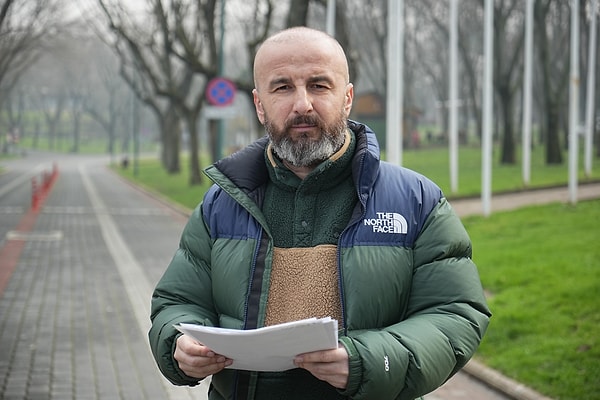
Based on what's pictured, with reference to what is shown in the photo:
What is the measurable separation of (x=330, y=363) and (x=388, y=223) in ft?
1.50

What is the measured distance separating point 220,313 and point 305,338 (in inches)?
20.7

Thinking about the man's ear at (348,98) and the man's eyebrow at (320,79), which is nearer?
the man's eyebrow at (320,79)

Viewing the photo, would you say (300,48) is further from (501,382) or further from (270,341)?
(501,382)

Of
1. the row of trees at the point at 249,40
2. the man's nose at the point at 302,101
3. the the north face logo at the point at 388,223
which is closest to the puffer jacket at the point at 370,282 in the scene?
the the north face logo at the point at 388,223

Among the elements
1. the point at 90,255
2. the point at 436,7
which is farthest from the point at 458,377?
the point at 436,7

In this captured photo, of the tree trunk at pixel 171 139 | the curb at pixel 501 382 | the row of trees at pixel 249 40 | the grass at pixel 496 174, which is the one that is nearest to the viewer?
the curb at pixel 501 382

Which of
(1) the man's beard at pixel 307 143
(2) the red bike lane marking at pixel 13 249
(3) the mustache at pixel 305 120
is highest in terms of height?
(3) the mustache at pixel 305 120

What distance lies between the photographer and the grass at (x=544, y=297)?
6359 millimetres

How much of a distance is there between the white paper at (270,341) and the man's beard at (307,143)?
1.82 ft

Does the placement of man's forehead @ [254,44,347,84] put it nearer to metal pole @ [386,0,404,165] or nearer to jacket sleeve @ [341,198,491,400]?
jacket sleeve @ [341,198,491,400]

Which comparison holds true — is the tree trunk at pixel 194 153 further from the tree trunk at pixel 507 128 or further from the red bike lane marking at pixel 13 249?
the tree trunk at pixel 507 128

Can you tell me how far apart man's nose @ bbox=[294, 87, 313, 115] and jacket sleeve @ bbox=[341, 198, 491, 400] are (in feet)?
1.51

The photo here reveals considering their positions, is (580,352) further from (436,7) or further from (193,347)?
(436,7)

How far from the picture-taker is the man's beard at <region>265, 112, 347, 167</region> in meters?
2.51
